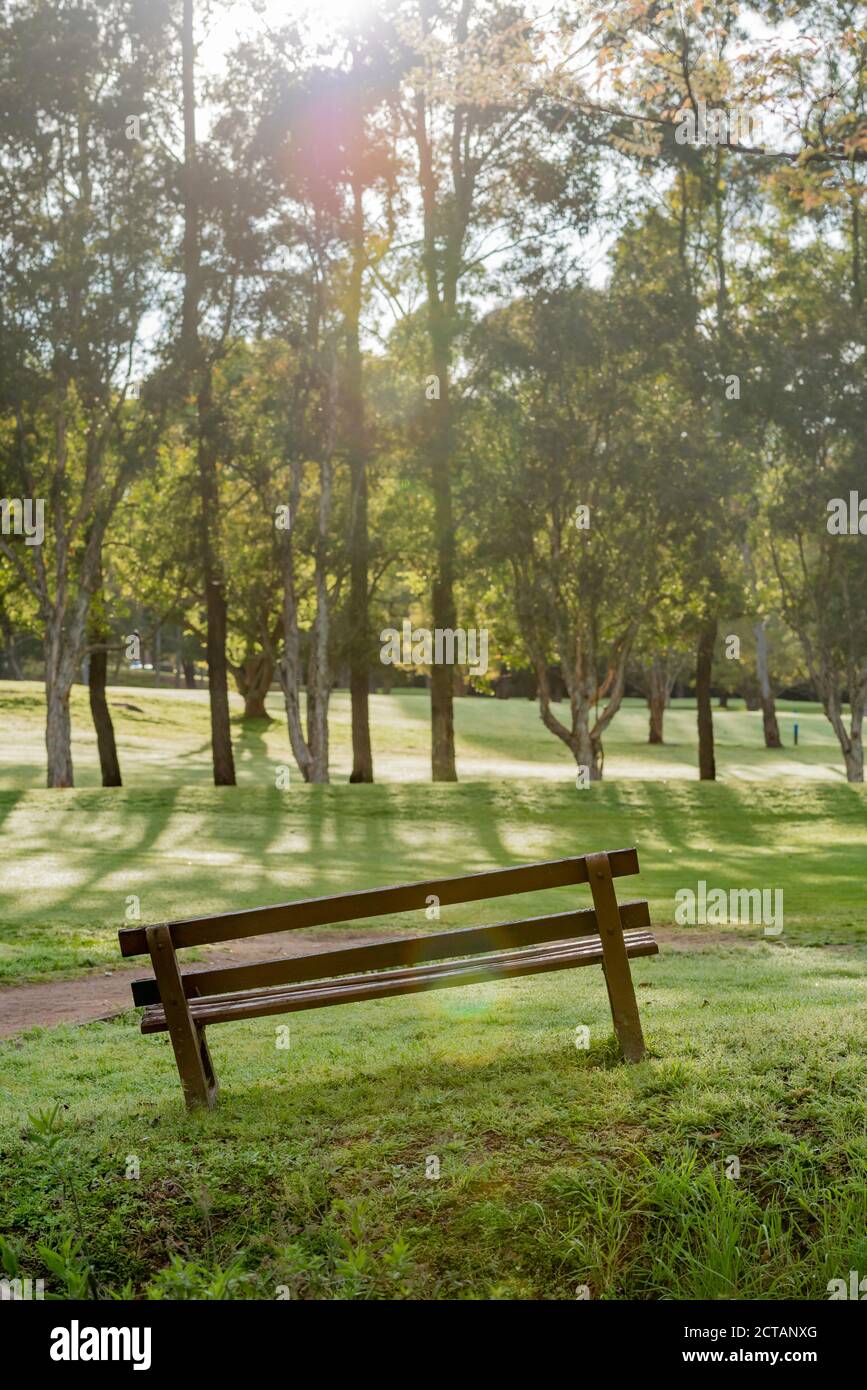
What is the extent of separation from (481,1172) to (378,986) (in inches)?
50.9

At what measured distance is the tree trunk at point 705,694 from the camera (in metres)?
33.6

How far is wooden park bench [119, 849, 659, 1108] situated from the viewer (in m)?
A: 6.06

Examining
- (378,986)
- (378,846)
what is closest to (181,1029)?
(378,986)

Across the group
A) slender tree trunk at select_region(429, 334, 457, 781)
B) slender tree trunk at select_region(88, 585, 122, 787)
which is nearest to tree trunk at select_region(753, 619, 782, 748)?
slender tree trunk at select_region(429, 334, 457, 781)

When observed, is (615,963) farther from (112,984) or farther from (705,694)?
(705,694)

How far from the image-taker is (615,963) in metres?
6.50

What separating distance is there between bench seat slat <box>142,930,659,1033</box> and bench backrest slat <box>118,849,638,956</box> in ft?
1.28

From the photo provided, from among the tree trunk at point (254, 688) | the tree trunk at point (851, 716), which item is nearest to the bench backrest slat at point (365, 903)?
the tree trunk at point (851, 716)

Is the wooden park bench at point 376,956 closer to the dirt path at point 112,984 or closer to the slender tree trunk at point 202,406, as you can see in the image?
the dirt path at point 112,984

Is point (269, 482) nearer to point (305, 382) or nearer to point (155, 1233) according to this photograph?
point (305, 382)

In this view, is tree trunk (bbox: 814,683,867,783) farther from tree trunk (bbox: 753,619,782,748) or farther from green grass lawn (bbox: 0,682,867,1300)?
green grass lawn (bbox: 0,682,867,1300)

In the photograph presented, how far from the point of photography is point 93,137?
97.7ft

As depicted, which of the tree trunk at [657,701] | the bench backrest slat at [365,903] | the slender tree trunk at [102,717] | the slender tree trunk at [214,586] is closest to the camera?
the bench backrest slat at [365,903]

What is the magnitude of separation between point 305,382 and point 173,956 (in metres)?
26.2
